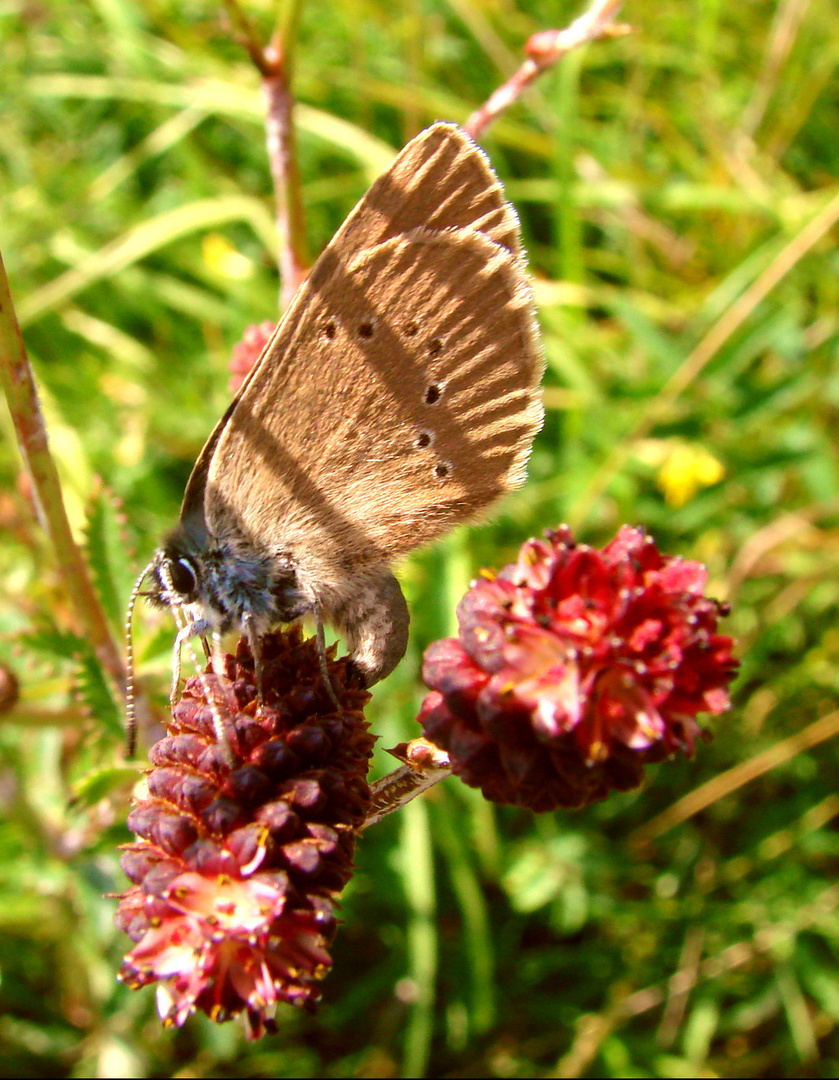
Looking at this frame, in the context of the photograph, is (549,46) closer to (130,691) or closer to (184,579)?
(184,579)

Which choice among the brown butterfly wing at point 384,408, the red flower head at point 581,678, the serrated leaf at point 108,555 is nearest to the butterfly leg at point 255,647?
the brown butterfly wing at point 384,408

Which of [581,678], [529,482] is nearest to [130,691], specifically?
[581,678]

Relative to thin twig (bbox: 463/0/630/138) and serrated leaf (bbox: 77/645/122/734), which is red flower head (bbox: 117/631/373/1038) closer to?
serrated leaf (bbox: 77/645/122/734)

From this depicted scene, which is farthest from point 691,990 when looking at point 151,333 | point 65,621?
point 151,333

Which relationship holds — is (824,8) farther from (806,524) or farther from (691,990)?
(691,990)

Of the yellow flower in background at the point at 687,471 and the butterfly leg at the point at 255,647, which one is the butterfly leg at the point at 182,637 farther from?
the yellow flower in background at the point at 687,471

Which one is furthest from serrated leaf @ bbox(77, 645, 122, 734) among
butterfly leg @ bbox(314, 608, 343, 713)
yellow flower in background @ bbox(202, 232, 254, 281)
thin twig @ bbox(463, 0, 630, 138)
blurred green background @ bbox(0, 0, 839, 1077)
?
yellow flower in background @ bbox(202, 232, 254, 281)

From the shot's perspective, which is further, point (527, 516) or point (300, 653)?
point (527, 516)
